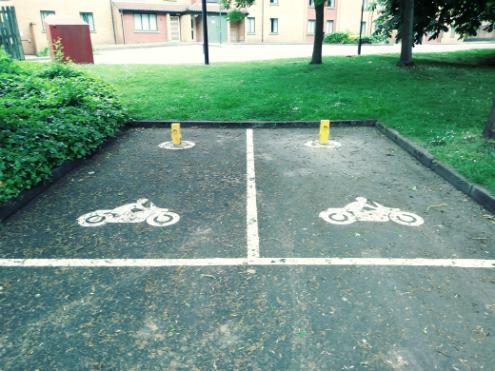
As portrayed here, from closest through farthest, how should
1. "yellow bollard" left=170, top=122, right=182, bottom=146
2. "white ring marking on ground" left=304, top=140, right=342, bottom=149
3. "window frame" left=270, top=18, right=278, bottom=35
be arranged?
"yellow bollard" left=170, top=122, right=182, bottom=146, "white ring marking on ground" left=304, top=140, right=342, bottom=149, "window frame" left=270, top=18, right=278, bottom=35

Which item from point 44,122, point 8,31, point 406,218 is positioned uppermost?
point 8,31

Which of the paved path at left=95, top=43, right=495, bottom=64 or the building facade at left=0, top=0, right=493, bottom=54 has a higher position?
the building facade at left=0, top=0, right=493, bottom=54

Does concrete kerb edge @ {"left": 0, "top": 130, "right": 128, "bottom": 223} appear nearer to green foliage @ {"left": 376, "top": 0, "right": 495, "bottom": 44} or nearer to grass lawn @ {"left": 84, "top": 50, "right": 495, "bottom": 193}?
grass lawn @ {"left": 84, "top": 50, "right": 495, "bottom": 193}

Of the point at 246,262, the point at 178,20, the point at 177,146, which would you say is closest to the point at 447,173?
the point at 246,262

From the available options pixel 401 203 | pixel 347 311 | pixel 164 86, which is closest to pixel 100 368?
pixel 347 311

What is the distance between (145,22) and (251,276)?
4603 cm

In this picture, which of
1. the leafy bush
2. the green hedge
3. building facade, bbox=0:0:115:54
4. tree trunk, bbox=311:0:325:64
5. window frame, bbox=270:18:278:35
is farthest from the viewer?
window frame, bbox=270:18:278:35

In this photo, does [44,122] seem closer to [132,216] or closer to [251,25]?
[132,216]

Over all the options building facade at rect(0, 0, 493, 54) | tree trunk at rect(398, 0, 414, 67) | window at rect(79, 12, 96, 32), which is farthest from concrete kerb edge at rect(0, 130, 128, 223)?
window at rect(79, 12, 96, 32)

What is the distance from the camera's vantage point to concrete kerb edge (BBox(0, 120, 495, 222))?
16.6ft

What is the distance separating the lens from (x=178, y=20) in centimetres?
4728

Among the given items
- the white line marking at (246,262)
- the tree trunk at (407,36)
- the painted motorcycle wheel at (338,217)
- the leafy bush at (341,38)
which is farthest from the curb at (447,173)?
the leafy bush at (341,38)

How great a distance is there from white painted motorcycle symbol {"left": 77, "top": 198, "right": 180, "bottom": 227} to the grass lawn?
14.7ft

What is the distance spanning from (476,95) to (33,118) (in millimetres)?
11733
